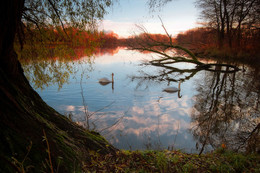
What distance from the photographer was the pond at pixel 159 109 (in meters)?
5.24

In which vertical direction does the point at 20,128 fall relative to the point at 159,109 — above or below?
above

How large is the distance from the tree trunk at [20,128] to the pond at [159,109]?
2.25 metres

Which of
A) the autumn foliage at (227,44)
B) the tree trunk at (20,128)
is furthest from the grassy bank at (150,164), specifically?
the autumn foliage at (227,44)

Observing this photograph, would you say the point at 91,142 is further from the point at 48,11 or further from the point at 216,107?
the point at 216,107

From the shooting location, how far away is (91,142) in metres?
2.83

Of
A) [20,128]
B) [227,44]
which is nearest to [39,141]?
[20,128]

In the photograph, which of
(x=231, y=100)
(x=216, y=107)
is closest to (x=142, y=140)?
(x=216, y=107)

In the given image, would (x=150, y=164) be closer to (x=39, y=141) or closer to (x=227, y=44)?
(x=39, y=141)

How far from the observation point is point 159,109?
809 centimetres

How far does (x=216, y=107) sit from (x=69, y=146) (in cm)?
752

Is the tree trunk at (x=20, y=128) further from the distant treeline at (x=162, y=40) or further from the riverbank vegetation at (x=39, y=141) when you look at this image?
the distant treeline at (x=162, y=40)

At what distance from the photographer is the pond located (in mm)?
5242

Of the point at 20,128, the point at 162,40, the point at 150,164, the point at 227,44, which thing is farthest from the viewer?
the point at 227,44

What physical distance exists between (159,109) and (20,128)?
688 centimetres
